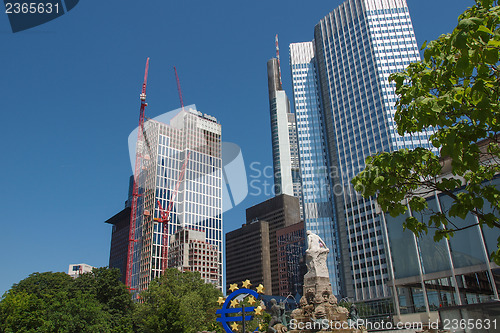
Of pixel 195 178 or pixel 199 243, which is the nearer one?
pixel 199 243

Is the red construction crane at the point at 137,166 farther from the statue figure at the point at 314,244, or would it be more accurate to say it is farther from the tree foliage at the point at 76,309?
the statue figure at the point at 314,244

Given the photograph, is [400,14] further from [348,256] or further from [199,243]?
[199,243]

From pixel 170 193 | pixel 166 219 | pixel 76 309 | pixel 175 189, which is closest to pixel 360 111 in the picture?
pixel 175 189

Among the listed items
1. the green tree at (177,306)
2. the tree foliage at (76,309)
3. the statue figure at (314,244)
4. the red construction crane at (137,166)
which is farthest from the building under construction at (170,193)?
the statue figure at (314,244)

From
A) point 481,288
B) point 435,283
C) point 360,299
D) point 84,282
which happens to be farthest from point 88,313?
point 360,299

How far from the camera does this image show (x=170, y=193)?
167250 millimetres

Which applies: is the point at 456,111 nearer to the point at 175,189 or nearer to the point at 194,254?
the point at 194,254

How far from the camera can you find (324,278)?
117 ft

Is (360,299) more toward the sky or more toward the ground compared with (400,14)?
more toward the ground

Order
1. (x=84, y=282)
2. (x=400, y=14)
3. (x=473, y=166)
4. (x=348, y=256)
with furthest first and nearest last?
1. (x=400, y=14)
2. (x=348, y=256)
3. (x=84, y=282)
4. (x=473, y=166)

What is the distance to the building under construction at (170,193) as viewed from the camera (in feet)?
518

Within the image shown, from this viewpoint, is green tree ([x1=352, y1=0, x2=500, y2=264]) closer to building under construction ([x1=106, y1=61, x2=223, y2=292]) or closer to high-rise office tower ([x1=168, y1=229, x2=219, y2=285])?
high-rise office tower ([x1=168, y1=229, x2=219, y2=285])

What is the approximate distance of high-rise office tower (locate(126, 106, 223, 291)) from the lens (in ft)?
521

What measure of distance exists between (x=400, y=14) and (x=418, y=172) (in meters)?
155
